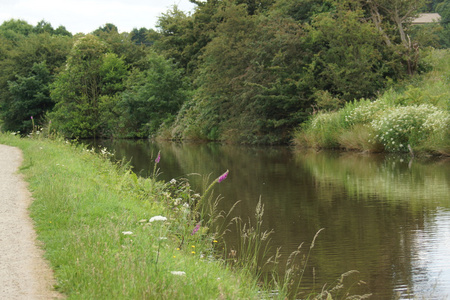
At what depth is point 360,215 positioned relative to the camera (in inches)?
373

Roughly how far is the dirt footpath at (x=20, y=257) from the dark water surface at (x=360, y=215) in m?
2.23

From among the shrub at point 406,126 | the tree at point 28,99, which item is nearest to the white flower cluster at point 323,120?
the shrub at point 406,126

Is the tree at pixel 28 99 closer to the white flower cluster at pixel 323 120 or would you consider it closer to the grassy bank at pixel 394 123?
the grassy bank at pixel 394 123

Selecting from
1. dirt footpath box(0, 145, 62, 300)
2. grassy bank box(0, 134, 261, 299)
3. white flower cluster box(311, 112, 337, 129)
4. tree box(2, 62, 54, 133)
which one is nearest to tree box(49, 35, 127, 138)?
tree box(2, 62, 54, 133)

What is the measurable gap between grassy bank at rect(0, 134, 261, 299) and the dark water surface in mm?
1190

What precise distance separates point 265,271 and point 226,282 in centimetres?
206

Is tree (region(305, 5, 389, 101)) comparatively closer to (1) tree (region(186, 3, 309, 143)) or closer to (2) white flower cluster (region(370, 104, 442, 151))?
(1) tree (region(186, 3, 309, 143))

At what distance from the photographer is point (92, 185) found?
9.06 m

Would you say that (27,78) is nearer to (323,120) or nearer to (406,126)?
(323,120)

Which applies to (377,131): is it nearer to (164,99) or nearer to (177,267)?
(177,267)

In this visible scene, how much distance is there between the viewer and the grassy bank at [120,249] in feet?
12.9

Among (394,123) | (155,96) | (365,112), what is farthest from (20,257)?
(155,96)

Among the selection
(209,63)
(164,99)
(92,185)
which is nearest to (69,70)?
(164,99)

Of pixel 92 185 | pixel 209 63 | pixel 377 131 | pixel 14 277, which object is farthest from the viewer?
pixel 209 63
